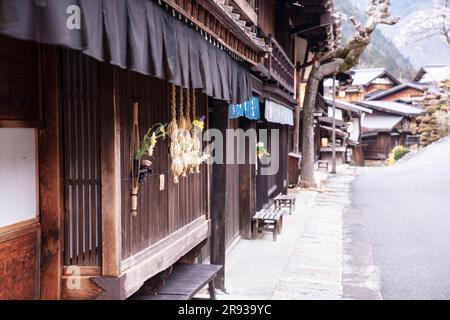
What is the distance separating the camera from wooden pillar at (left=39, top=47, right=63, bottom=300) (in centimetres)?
428

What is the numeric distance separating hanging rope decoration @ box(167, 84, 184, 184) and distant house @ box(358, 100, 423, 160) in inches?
2041

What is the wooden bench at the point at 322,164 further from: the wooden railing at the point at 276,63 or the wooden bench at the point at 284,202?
the wooden railing at the point at 276,63

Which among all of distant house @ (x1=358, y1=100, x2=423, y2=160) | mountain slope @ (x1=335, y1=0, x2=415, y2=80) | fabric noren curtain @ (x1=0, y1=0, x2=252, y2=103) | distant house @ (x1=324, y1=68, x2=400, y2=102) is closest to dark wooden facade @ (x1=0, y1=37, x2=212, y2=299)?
fabric noren curtain @ (x1=0, y1=0, x2=252, y2=103)

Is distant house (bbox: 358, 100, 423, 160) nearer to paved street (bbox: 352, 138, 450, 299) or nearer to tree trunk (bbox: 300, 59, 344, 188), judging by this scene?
paved street (bbox: 352, 138, 450, 299)

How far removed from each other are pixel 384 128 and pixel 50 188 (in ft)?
178

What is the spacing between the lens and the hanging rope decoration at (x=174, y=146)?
5.76 metres

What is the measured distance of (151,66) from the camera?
3873mm

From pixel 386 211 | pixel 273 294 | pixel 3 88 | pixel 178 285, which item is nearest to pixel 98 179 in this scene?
pixel 3 88

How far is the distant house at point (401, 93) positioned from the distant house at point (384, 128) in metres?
7.65

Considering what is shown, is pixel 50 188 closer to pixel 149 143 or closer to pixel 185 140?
pixel 149 143

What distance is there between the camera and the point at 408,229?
13266mm

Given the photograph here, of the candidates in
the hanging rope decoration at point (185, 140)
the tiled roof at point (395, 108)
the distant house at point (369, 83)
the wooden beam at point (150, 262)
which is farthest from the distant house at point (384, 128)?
the hanging rope decoration at point (185, 140)

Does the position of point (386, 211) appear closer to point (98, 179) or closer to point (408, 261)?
point (408, 261)

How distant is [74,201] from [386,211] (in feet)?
44.5
